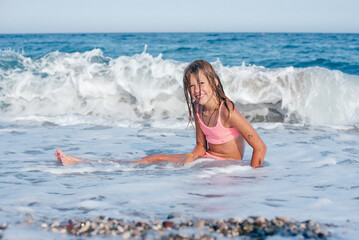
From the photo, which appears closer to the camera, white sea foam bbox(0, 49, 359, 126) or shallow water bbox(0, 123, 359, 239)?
shallow water bbox(0, 123, 359, 239)

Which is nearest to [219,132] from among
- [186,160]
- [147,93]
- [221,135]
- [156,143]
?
[221,135]

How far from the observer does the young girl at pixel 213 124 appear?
3.61 meters

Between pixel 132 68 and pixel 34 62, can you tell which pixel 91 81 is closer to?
Result: pixel 132 68

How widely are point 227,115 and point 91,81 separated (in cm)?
643

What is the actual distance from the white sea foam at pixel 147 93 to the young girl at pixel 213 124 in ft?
10.8

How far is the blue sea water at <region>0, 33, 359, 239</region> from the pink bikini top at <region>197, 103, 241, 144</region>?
25cm

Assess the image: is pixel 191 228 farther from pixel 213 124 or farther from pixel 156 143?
pixel 156 143

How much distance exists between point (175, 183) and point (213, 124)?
81cm

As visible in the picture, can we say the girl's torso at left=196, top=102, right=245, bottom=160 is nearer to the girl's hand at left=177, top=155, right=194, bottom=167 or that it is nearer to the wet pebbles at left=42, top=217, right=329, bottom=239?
the girl's hand at left=177, top=155, right=194, bottom=167

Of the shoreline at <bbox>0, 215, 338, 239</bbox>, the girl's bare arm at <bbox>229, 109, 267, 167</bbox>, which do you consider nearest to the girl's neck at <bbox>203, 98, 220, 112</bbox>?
the girl's bare arm at <bbox>229, 109, 267, 167</bbox>

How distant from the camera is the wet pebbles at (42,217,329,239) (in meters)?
2.18

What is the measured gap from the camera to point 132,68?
9539mm

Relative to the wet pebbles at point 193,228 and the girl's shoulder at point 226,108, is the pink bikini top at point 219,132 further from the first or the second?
the wet pebbles at point 193,228

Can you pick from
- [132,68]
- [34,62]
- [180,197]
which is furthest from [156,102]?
[180,197]
